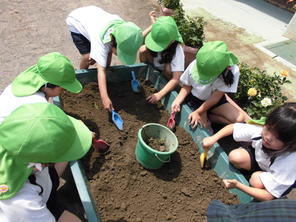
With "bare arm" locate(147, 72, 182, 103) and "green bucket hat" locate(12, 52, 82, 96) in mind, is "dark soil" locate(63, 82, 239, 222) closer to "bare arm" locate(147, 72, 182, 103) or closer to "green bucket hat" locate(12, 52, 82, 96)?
"bare arm" locate(147, 72, 182, 103)

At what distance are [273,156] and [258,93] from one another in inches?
34.8

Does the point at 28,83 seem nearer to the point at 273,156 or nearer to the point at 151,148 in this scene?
the point at 151,148

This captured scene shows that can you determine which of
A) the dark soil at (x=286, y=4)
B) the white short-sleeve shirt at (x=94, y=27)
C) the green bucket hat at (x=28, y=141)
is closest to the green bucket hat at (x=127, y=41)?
the white short-sleeve shirt at (x=94, y=27)

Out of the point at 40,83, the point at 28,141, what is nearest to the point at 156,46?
the point at 40,83

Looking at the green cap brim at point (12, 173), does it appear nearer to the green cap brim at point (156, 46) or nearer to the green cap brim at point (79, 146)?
the green cap brim at point (79, 146)

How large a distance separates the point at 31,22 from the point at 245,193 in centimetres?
343

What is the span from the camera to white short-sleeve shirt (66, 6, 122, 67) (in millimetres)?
2361

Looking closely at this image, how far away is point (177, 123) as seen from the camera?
8.05ft

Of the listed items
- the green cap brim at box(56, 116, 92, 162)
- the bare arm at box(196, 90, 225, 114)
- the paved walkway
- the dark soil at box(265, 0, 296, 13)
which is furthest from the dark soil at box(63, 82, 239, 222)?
the dark soil at box(265, 0, 296, 13)

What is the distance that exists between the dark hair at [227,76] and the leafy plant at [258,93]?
320 mm

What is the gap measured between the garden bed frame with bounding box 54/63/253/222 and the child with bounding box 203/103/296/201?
9cm

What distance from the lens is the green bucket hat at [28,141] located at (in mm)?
1188

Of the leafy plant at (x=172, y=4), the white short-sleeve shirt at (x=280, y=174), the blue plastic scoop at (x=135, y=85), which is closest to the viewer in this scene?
the white short-sleeve shirt at (x=280, y=174)

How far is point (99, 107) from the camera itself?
2.43 metres
